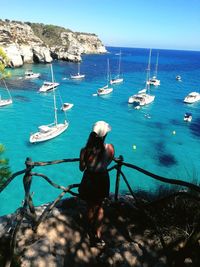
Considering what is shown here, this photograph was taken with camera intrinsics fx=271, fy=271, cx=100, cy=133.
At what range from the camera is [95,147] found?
14.7ft

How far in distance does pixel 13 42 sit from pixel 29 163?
97347 millimetres

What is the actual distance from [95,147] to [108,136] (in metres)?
34.3

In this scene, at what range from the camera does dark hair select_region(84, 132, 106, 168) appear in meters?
4.45

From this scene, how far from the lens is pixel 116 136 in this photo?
127ft

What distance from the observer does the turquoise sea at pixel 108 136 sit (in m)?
26.1

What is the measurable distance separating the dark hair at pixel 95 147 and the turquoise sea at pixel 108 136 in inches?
442

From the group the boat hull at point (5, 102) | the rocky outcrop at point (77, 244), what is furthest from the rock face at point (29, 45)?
the rocky outcrop at point (77, 244)

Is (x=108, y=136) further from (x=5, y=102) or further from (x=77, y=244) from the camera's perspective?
(x=77, y=244)

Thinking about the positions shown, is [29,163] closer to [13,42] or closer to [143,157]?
[143,157]

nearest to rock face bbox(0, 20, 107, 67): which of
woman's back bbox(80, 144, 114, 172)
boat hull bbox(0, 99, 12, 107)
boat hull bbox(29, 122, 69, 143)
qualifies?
boat hull bbox(0, 99, 12, 107)

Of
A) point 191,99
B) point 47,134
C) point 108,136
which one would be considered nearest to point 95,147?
point 47,134

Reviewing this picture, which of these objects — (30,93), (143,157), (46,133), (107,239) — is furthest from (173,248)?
(30,93)

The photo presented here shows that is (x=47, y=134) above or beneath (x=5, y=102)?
beneath

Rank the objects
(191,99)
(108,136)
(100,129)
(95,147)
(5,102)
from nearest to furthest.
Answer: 1. (100,129)
2. (95,147)
3. (108,136)
4. (5,102)
5. (191,99)
